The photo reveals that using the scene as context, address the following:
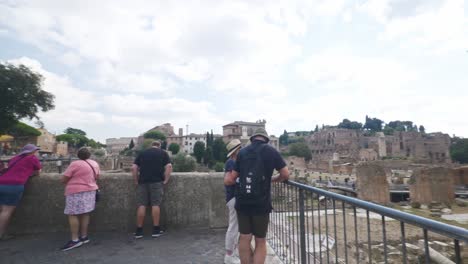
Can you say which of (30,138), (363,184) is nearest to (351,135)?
(363,184)

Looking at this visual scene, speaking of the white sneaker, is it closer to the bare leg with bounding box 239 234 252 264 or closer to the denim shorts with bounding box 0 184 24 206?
the bare leg with bounding box 239 234 252 264

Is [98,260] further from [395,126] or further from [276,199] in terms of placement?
[395,126]

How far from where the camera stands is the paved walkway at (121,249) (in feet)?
12.0

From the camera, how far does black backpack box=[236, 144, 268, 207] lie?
111 inches

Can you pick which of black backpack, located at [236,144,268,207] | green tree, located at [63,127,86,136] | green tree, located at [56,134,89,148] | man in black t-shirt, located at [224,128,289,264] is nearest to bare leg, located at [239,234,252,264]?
man in black t-shirt, located at [224,128,289,264]

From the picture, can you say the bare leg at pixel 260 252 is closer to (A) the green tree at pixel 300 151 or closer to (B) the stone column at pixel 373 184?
(B) the stone column at pixel 373 184

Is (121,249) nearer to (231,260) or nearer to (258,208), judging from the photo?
(231,260)

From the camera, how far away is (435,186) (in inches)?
843

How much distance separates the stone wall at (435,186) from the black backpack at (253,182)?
24470 millimetres

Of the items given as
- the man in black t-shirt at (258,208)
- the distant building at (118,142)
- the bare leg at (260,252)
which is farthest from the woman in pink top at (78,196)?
the distant building at (118,142)

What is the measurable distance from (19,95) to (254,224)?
2864cm

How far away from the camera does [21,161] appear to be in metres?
4.45

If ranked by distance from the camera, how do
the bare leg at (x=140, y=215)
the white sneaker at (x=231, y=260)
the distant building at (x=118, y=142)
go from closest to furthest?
the white sneaker at (x=231, y=260) < the bare leg at (x=140, y=215) < the distant building at (x=118, y=142)

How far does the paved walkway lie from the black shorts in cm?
101
